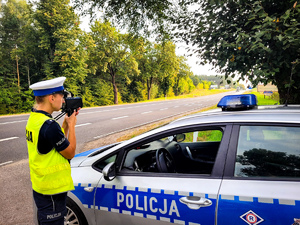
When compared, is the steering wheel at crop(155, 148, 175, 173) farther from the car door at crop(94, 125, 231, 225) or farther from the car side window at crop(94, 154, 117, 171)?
the car side window at crop(94, 154, 117, 171)

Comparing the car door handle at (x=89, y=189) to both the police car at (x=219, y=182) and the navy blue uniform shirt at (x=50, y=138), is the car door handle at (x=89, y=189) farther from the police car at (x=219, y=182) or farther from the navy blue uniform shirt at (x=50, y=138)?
the navy blue uniform shirt at (x=50, y=138)

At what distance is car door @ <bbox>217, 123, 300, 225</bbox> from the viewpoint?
1.31 metres

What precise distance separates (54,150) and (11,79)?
27852 millimetres

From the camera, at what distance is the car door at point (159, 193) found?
1527mm

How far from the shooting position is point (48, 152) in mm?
1641

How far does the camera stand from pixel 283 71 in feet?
14.0

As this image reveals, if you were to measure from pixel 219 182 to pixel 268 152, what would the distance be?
1.40 ft

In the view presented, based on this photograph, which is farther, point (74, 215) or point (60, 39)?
point (60, 39)

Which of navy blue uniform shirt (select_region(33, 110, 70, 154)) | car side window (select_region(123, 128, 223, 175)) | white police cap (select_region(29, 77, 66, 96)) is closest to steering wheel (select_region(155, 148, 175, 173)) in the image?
car side window (select_region(123, 128, 223, 175))

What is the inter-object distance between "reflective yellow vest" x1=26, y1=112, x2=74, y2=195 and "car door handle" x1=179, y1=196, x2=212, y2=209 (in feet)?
3.25

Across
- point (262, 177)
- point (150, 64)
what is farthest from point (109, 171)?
point (150, 64)

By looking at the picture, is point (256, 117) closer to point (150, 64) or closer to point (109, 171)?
point (109, 171)

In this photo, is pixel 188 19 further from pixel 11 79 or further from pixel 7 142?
pixel 11 79

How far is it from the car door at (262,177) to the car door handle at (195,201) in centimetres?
10
